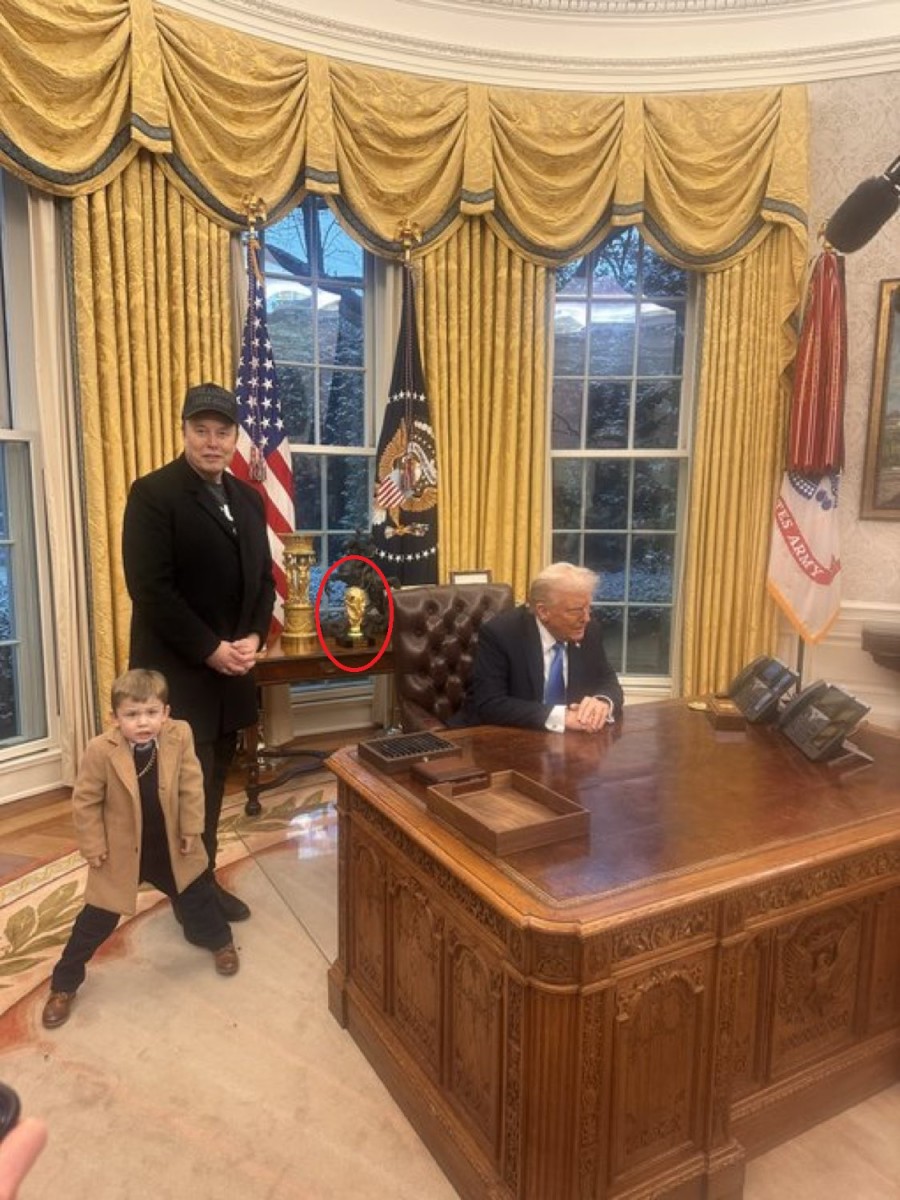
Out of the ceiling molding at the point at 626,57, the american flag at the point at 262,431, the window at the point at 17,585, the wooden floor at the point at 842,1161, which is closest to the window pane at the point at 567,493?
the american flag at the point at 262,431

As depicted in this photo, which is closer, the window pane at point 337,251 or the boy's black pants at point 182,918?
the boy's black pants at point 182,918

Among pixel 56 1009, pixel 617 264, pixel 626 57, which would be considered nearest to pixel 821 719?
pixel 56 1009

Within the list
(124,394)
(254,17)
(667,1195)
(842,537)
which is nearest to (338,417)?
(124,394)

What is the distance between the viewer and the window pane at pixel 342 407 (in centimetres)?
469

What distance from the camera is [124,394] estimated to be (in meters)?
3.76

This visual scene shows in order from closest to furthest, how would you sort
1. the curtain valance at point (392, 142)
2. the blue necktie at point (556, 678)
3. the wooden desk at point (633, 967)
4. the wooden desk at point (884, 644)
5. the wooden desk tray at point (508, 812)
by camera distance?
the wooden desk at point (633, 967) → the wooden desk tray at point (508, 812) → the blue necktie at point (556, 678) → the curtain valance at point (392, 142) → the wooden desk at point (884, 644)

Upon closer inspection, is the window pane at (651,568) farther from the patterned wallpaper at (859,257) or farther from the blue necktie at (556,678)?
the blue necktie at (556,678)

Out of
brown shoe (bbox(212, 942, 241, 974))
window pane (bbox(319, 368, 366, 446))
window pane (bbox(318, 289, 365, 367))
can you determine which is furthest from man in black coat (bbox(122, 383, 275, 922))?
window pane (bbox(318, 289, 365, 367))

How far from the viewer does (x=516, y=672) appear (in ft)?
8.93

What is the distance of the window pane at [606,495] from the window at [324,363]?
1.35 meters

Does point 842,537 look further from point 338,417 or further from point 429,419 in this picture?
point 338,417

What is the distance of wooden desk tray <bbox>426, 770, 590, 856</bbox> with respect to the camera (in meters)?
1.63

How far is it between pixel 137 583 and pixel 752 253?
3.80 metres

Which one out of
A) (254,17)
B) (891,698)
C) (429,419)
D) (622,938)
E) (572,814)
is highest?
(254,17)
